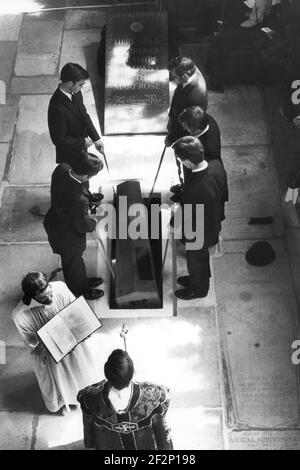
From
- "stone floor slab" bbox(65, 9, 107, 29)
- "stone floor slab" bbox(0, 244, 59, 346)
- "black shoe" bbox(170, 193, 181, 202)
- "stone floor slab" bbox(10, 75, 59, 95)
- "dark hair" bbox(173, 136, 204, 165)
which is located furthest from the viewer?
"stone floor slab" bbox(65, 9, 107, 29)

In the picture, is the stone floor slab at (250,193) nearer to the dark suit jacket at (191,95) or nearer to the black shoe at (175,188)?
the black shoe at (175,188)

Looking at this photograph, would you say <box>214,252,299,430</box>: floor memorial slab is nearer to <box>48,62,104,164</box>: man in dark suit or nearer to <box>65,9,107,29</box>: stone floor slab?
<box>48,62,104,164</box>: man in dark suit

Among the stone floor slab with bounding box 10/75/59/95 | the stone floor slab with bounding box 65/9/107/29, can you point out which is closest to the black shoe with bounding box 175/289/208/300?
the stone floor slab with bounding box 10/75/59/95

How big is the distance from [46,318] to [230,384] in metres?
2.15

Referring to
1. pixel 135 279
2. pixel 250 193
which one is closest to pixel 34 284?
pixel 135 279

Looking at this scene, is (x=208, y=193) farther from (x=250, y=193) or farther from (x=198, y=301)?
(x=250, y=193)

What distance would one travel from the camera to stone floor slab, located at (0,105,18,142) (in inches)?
322

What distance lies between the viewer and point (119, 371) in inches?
160

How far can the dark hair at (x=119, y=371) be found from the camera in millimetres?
4062

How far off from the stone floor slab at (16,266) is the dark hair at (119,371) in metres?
2.63

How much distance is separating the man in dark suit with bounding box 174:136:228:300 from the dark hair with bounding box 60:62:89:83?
4.83 ft

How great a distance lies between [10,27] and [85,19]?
122 cm
